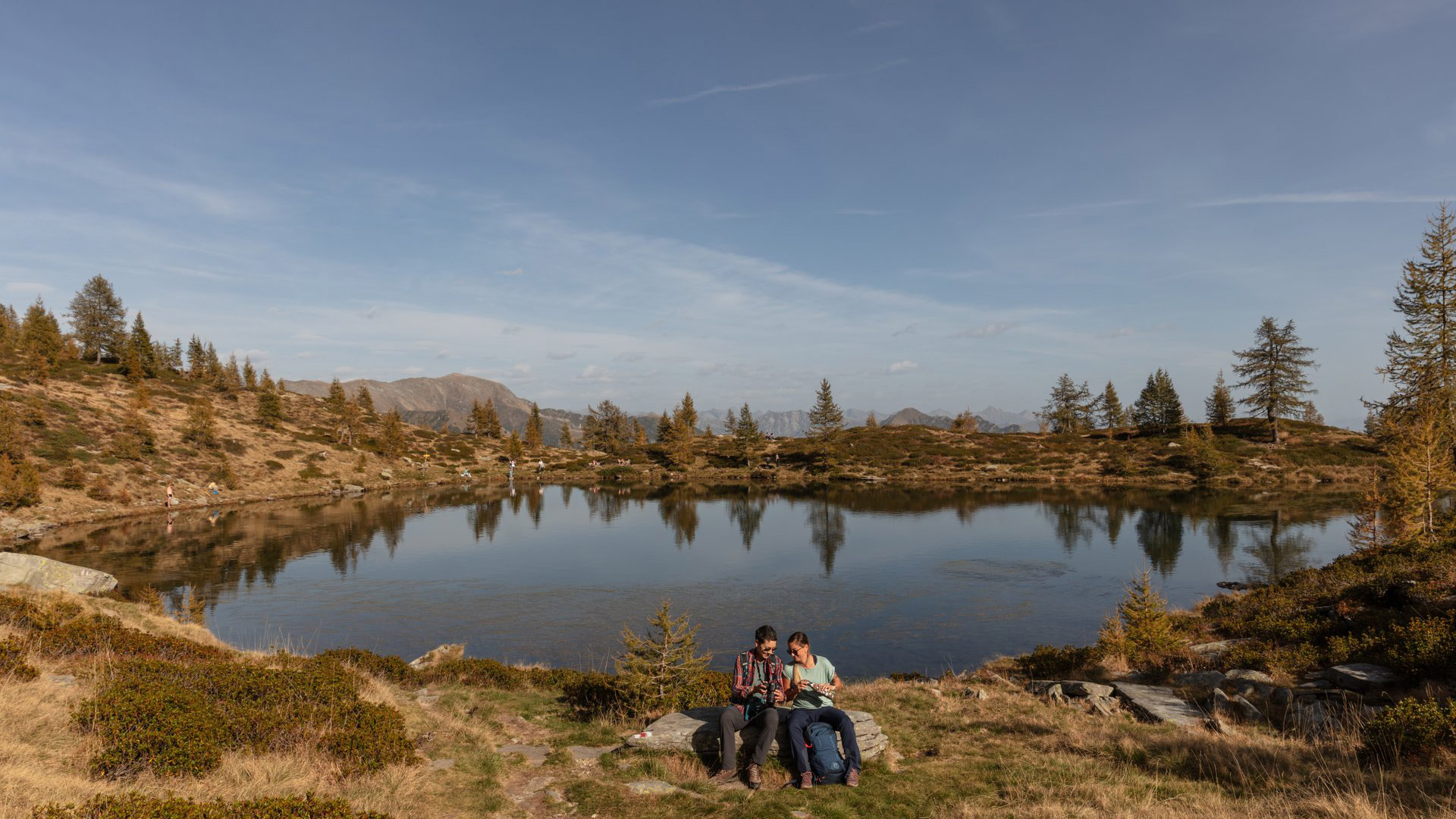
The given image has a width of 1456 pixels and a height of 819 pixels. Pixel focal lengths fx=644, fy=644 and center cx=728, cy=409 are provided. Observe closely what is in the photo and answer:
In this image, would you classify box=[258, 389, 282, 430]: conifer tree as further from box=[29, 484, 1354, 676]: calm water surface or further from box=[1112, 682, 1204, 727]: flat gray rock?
box=[1112, 682, 1204, 727]: flat gray rock

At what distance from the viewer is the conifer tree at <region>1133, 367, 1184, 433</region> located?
4286 inches

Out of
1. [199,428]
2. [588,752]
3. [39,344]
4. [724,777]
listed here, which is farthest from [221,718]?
[39,344]

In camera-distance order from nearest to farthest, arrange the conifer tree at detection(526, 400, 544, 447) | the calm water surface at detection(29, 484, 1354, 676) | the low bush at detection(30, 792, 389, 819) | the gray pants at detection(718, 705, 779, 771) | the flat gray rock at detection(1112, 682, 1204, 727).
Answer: the low bush at detection(30, 792, 389, 819), the gray pants at detection(718, 705, 779, 771), the flat gray rock at detection(1112, 682, 1204, 727), the calm water surface at detection(29, 484, 1354, 676), the conifer tree at detection(526, 400, 544, 447)

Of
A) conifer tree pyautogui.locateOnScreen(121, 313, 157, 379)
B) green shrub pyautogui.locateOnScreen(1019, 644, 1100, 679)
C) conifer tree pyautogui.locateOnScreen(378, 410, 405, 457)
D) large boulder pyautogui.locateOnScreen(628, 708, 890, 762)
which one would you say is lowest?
green shrub pyautogui.locateOnScreen(1019, 644, 1100, 679)

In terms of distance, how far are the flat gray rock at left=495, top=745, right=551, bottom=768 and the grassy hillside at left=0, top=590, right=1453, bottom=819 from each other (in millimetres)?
126

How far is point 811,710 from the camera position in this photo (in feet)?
33.7

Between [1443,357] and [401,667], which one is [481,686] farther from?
[1443,357]

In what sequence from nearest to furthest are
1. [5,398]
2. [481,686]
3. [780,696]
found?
1. [780,696]
2. [481,686]
3. [5,398]

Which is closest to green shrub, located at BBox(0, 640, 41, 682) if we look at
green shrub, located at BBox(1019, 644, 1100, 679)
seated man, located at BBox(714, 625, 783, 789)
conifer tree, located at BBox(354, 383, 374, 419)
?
seated man, located at BBox(714, 625, 783, 789)

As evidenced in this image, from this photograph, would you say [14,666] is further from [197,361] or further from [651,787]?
[197,361]

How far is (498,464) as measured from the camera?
112 m

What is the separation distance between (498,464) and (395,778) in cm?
10918

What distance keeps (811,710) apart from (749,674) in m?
1.19

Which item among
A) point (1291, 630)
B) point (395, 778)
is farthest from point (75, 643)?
point (1291, 630)
